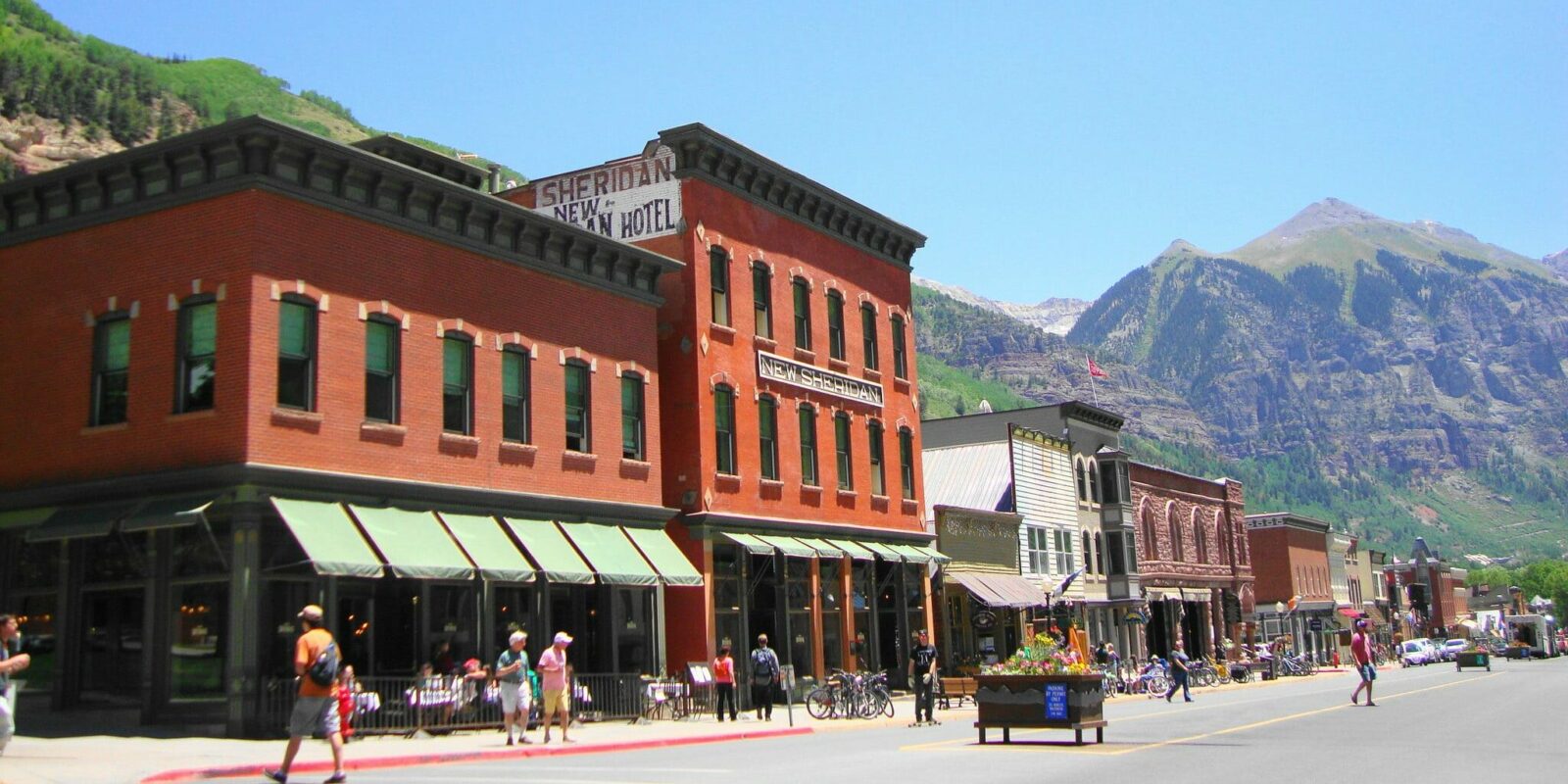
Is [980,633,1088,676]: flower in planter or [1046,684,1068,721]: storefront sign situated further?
[980,633,1088,676]: flower in planter

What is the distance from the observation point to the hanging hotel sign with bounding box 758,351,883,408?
37.5 meters

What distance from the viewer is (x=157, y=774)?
16375 mm

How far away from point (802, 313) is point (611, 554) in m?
12.2

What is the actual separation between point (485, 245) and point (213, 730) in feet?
35.2

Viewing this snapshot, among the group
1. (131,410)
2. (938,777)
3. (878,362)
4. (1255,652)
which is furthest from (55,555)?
(1255,652)

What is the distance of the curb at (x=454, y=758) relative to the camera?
16812 millimetres

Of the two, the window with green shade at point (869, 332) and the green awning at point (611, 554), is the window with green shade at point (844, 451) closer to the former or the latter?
the window with green shade at point (869, 332)

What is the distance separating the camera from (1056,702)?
2048 centimetres

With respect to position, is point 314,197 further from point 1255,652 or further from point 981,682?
point 1255,652

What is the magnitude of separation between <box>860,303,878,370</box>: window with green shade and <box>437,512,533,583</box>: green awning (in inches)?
697

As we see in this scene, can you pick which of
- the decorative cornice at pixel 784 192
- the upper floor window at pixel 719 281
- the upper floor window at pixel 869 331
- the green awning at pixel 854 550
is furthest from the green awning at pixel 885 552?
the decorative cornice at pixel 784 192

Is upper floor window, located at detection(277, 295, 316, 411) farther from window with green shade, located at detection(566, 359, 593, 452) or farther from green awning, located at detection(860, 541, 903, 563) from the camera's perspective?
green awning, located at detection(860, 541, 903, 563)

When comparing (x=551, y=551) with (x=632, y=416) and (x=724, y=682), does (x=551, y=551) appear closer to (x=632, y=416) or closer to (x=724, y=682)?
(x=724, y=682)

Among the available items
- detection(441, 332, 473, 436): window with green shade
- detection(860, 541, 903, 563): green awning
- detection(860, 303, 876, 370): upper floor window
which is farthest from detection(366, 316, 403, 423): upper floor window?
detection(860, 303, 876, 370): upper floor window
